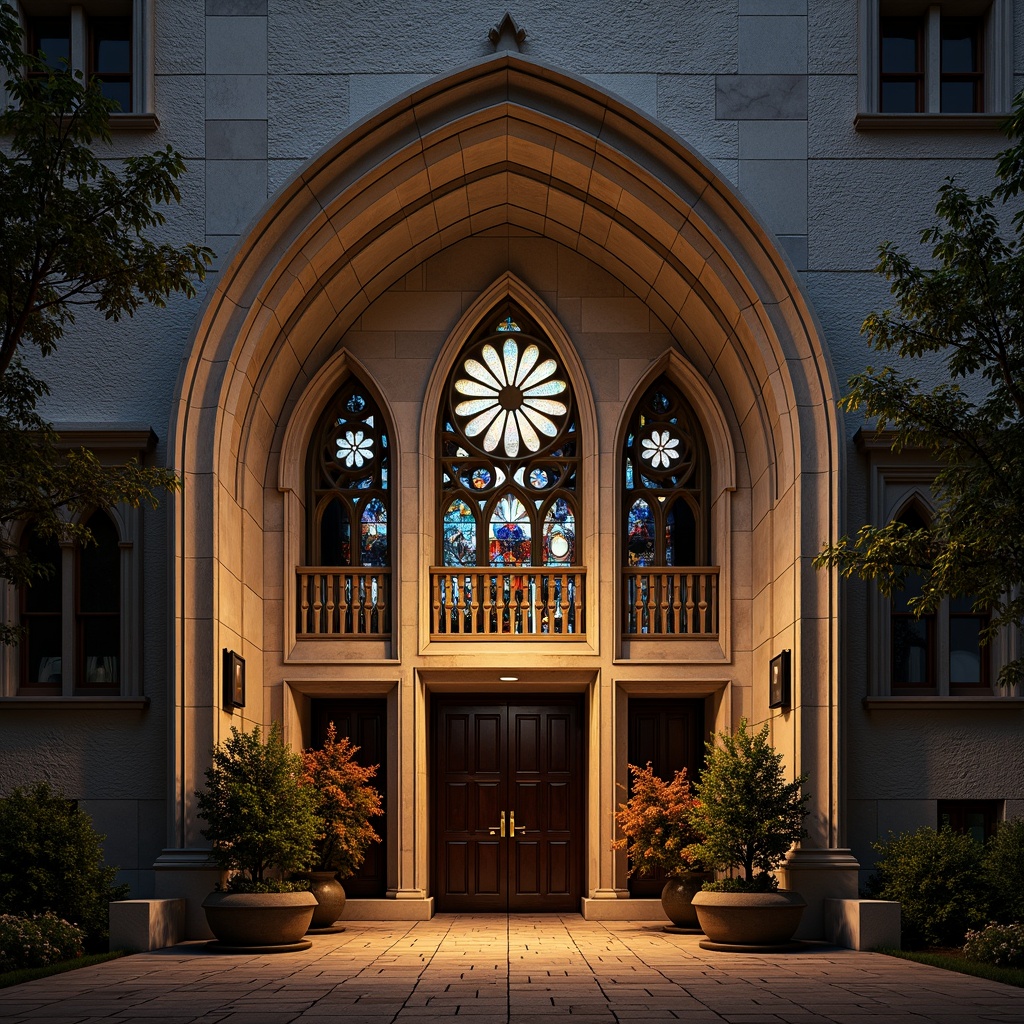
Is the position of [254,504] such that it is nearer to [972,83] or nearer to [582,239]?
[582,239]

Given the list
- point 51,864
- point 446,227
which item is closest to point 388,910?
point 51,864

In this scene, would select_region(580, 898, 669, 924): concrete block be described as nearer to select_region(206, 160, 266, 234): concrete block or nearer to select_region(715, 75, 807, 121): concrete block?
select_region(206, 160, 266, 234): concrete block

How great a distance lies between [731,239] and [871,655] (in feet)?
15.5

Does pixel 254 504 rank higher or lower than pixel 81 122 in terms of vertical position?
lower

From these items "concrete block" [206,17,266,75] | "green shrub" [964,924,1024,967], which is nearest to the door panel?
"green shrub" [964,924,1024,967]

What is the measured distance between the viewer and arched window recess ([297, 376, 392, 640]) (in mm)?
16922

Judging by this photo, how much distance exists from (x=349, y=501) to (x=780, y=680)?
5769 millimetres

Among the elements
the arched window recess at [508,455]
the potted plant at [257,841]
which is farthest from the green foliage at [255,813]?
the arched window recess at [508,455]

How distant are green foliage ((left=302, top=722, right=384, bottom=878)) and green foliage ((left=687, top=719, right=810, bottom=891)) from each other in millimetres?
3749

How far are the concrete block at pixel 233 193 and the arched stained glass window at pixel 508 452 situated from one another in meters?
3.52

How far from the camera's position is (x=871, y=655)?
14.7 m

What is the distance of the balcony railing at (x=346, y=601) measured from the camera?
16750mm

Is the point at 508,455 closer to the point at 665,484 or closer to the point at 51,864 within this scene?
the point at 665,484

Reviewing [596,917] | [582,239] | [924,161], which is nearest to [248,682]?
[596,917]
